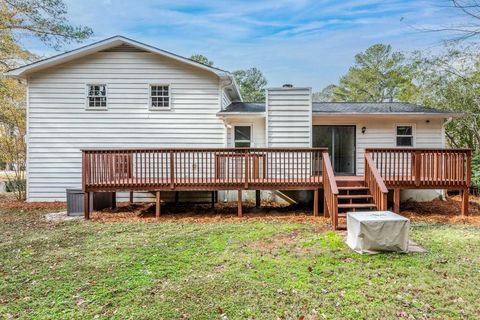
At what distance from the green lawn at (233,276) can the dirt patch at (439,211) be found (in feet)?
4.76

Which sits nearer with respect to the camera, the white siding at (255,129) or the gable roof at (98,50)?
the gable roof at (98,50)

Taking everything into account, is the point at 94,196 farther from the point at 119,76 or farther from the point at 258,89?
the point at 258,89

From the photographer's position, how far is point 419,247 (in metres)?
5.77

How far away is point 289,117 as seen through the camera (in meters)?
10.2

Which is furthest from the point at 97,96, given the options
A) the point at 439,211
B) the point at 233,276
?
the point at 439,211

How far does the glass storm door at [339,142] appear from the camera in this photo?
11.4m

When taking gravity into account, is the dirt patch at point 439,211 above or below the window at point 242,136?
below

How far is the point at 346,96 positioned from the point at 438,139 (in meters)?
21.9

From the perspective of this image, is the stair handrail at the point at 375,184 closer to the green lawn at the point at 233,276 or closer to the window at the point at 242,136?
the green lawn at the point at 233,276

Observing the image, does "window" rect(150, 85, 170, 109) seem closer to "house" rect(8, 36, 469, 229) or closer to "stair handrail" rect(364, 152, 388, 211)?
"house" rect(8, 36, 469, 229)

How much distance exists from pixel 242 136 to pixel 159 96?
10.6ft

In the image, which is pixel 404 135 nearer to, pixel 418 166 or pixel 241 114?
pixel 418 166

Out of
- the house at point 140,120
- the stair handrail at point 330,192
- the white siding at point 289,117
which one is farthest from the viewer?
the house at point 140,120

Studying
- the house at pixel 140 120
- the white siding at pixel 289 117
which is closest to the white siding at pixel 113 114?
the house at pixel 140 120
